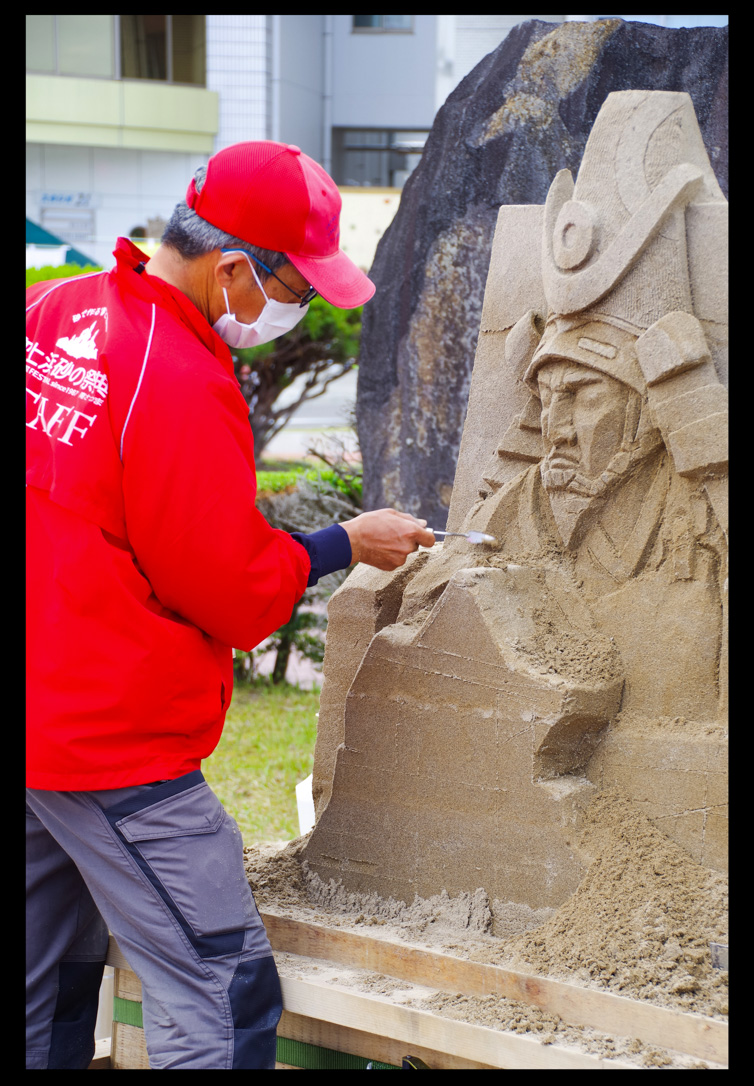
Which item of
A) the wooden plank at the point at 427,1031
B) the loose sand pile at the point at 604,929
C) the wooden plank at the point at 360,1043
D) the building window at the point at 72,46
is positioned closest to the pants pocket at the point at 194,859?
the wooden plank at the point at 427,1031

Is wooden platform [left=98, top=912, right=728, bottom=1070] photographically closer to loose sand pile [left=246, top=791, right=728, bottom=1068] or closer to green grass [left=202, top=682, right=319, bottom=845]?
loose sand pile [left=246, top=791, right=728, bottom=1068]

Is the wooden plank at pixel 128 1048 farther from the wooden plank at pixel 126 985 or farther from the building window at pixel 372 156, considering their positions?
the building window at pixel 372 156

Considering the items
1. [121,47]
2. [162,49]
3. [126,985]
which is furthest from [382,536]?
[121,47]


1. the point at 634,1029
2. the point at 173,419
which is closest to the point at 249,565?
the point at 173,419

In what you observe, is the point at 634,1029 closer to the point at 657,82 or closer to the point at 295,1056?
the point at 295,1056

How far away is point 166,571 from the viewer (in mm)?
2035

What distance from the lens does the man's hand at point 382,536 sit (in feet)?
7.77

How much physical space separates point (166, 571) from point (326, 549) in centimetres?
39

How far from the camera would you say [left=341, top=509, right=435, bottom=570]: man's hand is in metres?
2.37

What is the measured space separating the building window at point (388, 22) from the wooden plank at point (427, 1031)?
14.9m

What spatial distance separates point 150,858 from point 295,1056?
721 millimetres

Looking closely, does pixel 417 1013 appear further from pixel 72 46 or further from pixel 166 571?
pixel 72 46

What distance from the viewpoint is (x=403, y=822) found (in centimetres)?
278

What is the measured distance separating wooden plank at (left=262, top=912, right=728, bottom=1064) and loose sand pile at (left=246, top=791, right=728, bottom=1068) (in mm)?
31
